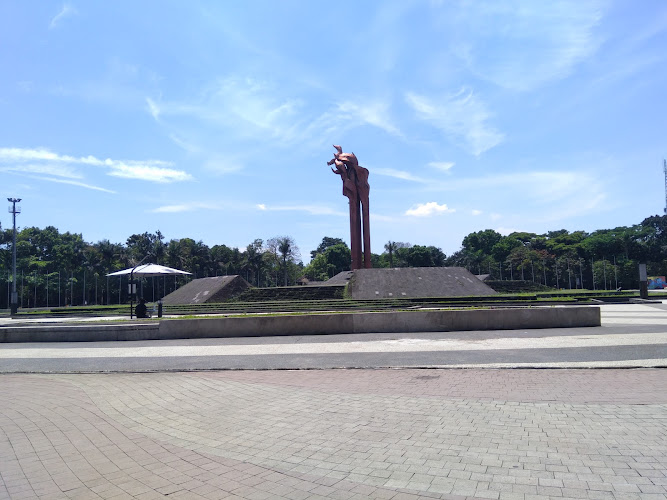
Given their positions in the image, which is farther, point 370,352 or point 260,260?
point 260,260

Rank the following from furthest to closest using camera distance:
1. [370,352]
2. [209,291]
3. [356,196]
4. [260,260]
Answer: [260,260] → [356,196] → [209,291] → [370,352]

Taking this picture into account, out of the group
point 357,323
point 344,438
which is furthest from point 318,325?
point 344,438

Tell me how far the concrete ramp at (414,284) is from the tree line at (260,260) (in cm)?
2732

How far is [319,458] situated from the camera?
162 inches

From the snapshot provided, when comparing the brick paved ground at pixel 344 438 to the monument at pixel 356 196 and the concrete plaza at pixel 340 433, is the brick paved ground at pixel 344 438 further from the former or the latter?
the monument at pixel 356 196

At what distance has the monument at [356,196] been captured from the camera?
45750 mm

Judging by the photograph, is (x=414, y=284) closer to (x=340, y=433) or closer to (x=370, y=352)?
(x=370, y=352)

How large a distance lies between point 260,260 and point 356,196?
28853 millimetres

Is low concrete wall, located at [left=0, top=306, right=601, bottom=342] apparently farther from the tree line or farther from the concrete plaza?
the tree line

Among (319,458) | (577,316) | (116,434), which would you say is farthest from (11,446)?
(577,316)

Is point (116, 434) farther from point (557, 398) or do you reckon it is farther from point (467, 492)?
point (557, 398)

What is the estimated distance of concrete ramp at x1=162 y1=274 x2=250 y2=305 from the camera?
37.7 meters

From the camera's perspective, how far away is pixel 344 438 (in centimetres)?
461

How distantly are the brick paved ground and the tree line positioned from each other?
160 ft
